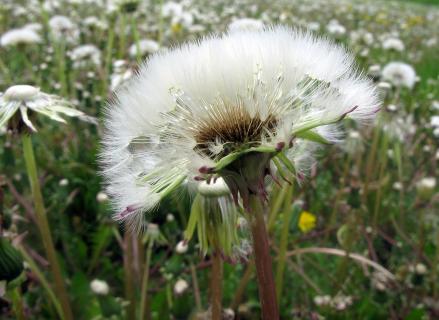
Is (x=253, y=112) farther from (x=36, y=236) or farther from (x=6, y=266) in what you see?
(x=36, y=236)

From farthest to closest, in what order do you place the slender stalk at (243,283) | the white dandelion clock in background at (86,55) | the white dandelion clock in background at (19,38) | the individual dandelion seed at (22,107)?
the white dandelion clock in background at (86,55)
the white dandelion clock in background at (19,38)
the slender stalk at (243,283)
the individual dandelion seed at (22,107)

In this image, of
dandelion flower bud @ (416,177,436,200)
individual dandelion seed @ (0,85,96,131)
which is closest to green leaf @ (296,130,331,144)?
individual dandelion seed @ (0,85,96,131)

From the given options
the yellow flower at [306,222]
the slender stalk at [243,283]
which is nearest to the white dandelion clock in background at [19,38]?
the yellow flower at [306,222]

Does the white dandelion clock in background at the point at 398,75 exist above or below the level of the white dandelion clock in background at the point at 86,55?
below

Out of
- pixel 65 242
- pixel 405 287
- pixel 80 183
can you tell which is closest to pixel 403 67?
pixel 405 287

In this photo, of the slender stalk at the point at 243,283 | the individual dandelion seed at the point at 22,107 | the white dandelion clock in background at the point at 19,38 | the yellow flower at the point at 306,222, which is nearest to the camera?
the individual dandelion seed at the point at 22,107

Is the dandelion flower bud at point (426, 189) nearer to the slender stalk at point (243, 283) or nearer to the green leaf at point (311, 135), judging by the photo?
the slender stalk at point (243, 283)

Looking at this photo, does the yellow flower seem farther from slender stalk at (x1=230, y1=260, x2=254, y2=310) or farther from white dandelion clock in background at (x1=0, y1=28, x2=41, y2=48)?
white dandelion clock in background at (x1=0, y1=28, x2=41, y2=48)

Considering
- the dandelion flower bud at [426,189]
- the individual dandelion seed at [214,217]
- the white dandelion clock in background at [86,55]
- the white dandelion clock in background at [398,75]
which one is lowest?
the dandelion flower bud at [426,189]

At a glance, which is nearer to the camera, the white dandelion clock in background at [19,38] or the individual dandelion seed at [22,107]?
the individual dandelion seed at [22,107]
